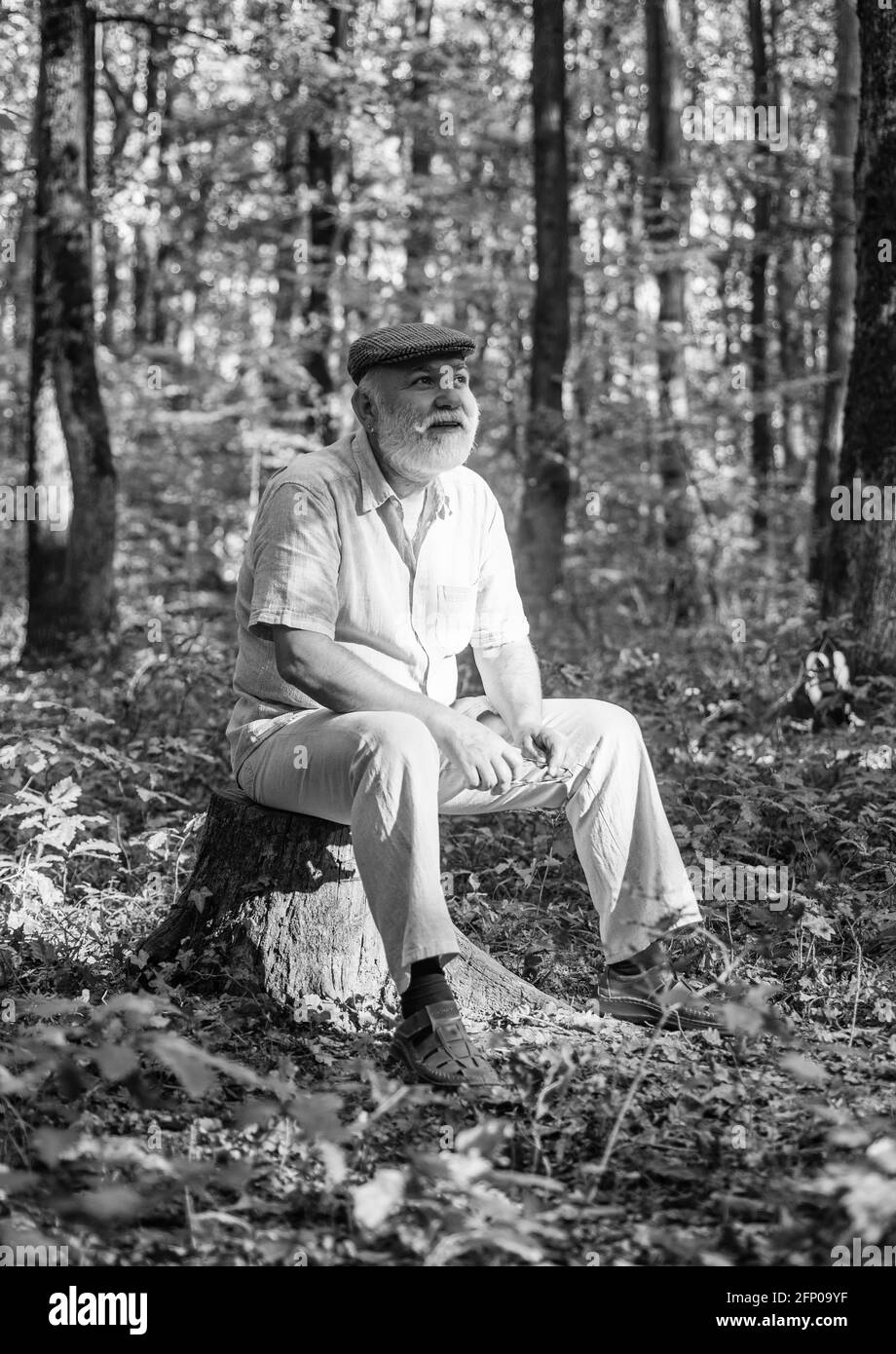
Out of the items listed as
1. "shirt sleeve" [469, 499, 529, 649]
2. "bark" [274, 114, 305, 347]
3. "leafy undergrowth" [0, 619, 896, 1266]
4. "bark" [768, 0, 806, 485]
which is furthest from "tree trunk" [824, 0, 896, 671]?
"bark" [274, 114, 305, 347]

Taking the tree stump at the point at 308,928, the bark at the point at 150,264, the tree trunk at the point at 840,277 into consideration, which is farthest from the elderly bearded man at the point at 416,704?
the bark at the point at 150,264

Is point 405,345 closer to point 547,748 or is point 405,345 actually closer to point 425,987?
point 547,748

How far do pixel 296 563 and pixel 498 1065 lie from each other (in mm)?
1470

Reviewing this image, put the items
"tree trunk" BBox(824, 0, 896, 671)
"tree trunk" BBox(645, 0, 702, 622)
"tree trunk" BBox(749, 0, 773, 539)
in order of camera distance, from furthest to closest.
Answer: "tree trunk" BBox(749, 0, 773, 539) < "tree trunk" BBox(645, 0, 702, 622) < "tree trunk" BBox(824, 0, 896, 671)

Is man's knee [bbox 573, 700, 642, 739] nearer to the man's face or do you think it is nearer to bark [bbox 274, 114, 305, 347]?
the man's face

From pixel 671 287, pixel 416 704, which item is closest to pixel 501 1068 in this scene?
pixel 416 704

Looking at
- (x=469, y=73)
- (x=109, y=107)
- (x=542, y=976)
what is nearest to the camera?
(x=542, y=976)

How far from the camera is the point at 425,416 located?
3.79m

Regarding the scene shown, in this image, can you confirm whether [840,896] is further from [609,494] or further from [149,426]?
[149,426]

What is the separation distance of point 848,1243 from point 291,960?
180cm

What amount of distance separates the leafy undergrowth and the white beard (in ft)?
5.13

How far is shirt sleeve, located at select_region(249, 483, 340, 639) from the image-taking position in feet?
11.8

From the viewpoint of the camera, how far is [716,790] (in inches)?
209
